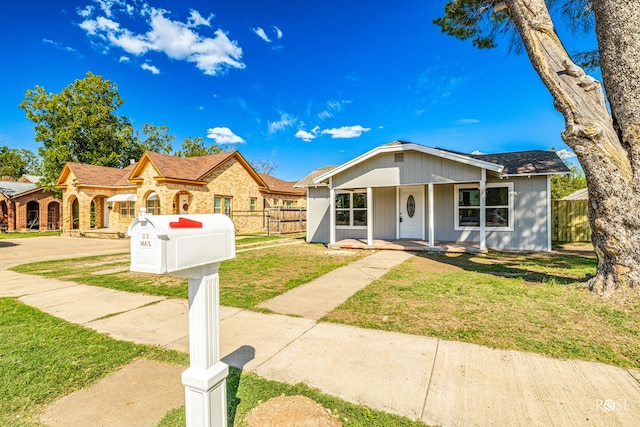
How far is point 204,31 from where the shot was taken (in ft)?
62.5

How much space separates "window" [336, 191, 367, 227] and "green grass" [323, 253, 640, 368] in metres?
6.92

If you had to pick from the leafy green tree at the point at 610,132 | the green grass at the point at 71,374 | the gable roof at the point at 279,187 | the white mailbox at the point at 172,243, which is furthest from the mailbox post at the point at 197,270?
the gable roof at the point at 279,187

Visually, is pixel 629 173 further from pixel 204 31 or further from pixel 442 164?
pixel 204 31

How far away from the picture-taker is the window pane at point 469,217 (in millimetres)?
11930

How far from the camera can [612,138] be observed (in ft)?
16.7

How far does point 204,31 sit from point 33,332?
20.3 metres

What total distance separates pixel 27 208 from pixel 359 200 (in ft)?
98.8

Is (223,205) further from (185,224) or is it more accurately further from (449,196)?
(185,224)

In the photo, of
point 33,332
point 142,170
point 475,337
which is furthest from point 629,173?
point 142,170

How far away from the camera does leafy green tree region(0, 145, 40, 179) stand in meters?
38.8

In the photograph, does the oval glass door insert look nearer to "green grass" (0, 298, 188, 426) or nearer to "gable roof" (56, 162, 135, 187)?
"green grass" (0, 298, 188, 426)

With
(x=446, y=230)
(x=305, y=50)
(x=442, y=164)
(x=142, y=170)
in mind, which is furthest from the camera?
(x=305, y=50)

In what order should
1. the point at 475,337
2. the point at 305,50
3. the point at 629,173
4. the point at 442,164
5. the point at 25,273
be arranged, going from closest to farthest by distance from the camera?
1. the point at 475,337
2. the point at 629,173
3. the point at 25,273
4. the point at 442,164
5. the point at 305,50

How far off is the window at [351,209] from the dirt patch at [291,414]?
467 inches
